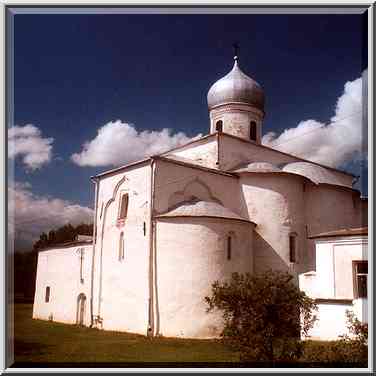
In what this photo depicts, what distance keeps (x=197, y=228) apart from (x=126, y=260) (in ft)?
7.36

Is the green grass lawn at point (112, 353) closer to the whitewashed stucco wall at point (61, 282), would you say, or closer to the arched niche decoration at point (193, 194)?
the arched niche decoration at point (193, 194)

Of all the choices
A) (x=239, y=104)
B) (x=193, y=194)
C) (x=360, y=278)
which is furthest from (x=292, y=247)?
(x=239, y=104)

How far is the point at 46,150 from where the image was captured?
942 cm

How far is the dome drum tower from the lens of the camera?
59.5 feet

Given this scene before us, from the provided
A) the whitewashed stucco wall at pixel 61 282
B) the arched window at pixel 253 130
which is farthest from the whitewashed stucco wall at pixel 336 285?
the arched window at pixel 253 130

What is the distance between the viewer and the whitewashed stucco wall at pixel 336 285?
1010cm

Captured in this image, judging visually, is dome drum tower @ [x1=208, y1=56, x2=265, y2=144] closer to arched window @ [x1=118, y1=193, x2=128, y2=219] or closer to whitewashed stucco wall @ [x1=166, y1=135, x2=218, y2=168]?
whitewashed stucco wall @ [x1=166, y1=135, x2=218, y2=168]

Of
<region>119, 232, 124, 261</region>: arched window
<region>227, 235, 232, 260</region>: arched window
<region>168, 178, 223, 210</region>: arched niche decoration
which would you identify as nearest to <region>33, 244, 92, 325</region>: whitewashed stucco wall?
<region>119, 232, 124, 261</region>: arched window

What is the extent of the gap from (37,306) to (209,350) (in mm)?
8995

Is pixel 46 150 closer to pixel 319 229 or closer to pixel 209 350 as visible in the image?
pixel 209 350

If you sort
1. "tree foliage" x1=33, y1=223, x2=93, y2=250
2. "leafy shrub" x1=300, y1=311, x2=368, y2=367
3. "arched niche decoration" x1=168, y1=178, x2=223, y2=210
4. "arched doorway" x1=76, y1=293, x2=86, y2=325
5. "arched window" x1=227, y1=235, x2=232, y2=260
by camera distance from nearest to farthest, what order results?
1. "leafy shrub" x1=300, y1=311, x2=368, y2=367
2. "arched window" x1=227, y1=235, x2=232, y2=260
3. "arched niche decoration" x1=168, y1=178, x2=223, y2=210
4. "tree foliage" x1=33, y1=223, x2=93, y2=250
5. "arched doorway" x1=76, y1=293, x2=86, y2=325

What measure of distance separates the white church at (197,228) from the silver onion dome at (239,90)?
4cm

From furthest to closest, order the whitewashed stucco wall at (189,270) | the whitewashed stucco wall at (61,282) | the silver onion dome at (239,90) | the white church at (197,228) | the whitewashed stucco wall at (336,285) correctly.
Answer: the silver onion dome at (239,90) → the whitewashed stucco wall at (61,282) → the white church at (197,228) → the whitewashed stucco wall at (189,270) → the whitewashed stucco wall at (336,285)

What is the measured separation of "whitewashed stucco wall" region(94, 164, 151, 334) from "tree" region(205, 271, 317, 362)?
5140 mm
